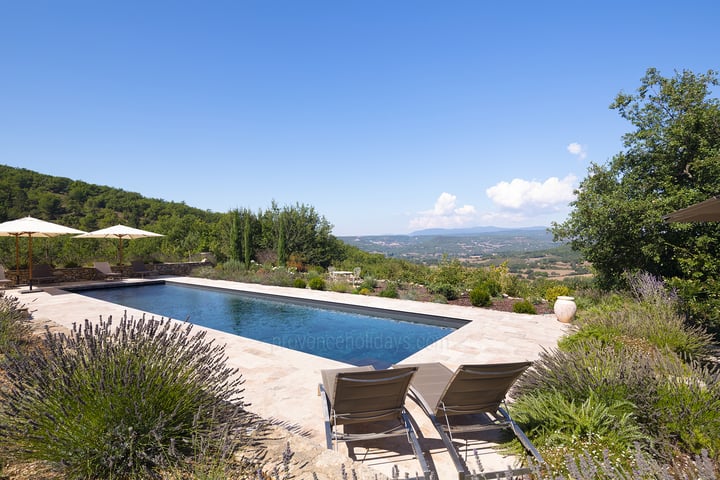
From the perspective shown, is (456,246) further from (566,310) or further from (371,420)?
(371,420)

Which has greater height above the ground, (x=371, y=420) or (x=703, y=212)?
(x=703, y=212)

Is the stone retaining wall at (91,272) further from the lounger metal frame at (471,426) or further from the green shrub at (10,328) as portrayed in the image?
the lounger metal frame at (471,426)

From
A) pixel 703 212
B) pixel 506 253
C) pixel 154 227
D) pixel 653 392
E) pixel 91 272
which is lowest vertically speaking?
pixel 506 253

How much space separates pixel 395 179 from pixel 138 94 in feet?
49.3

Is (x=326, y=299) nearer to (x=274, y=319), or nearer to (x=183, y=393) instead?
(x=274, y=319)

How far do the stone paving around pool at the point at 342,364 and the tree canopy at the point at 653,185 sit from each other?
117 inches

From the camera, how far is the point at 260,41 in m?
11.5

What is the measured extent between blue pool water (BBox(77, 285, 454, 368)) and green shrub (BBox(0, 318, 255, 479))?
88.6 inches

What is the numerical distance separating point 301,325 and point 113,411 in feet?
20.8

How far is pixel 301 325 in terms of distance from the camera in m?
8.06

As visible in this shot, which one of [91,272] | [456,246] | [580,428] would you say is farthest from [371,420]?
[456,246]

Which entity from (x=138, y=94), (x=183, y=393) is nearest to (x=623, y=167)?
(x=183, y=393)

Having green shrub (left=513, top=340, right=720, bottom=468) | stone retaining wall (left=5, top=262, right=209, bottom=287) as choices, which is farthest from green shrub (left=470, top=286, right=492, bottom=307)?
stone retaining wall (left=5, top=262, right=209, bottom=287)

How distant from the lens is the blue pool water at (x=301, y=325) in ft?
20.2
